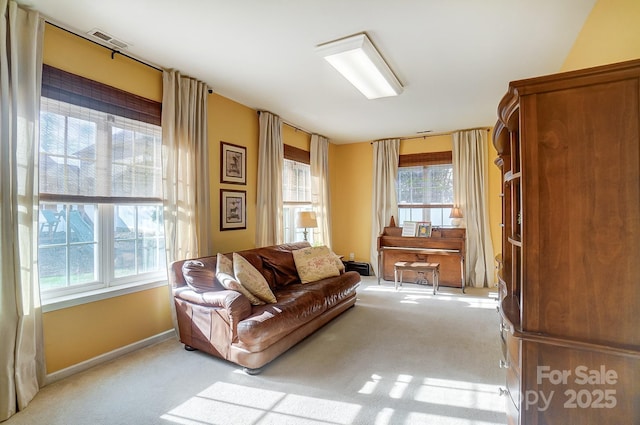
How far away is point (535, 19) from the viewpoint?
2.24 metres

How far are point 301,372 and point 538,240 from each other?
6.56 feet

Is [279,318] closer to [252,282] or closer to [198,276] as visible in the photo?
[252,282]

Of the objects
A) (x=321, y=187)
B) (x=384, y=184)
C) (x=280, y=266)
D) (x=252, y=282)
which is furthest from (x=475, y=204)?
(x=252, y=282)

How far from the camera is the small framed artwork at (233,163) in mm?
3805

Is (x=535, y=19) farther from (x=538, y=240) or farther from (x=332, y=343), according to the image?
(x=332, y=343)

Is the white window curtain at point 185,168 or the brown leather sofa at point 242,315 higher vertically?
the white window curtain at point 185,168

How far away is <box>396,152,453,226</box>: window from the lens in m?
5.68

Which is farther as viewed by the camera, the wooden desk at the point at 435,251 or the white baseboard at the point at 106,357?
the wooden desk at the point at 435,251

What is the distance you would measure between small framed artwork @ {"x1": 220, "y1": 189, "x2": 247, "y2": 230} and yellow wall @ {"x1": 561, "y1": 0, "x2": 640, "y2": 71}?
3616mm

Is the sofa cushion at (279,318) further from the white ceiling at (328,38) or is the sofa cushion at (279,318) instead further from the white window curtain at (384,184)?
the white window curtain at (384,184)

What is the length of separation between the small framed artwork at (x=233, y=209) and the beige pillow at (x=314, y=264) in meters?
0.84

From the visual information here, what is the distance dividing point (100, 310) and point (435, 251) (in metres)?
4.61

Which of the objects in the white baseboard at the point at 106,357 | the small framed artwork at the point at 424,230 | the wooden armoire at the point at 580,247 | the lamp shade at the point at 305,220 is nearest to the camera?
the wooden armoire at the point at 580,247

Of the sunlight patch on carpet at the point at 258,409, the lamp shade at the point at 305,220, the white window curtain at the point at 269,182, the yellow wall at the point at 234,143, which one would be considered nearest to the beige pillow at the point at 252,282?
the sunlight patch on carpet at the point at 258,409
